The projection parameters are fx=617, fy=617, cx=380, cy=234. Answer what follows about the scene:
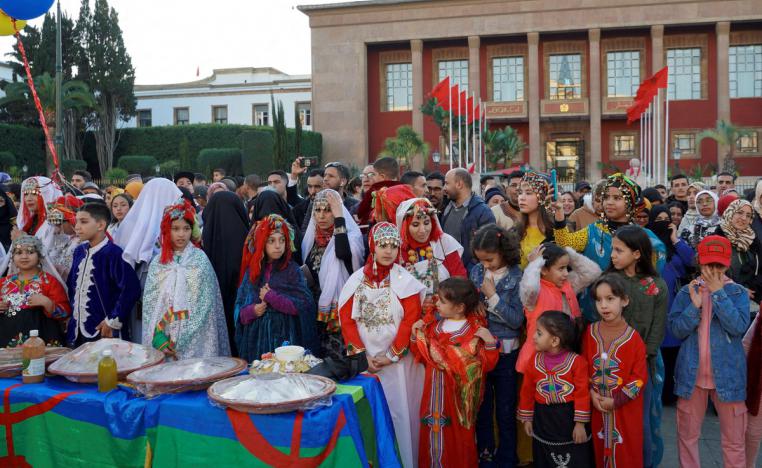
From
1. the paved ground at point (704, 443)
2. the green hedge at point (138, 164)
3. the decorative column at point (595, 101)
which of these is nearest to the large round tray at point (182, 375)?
the paved ground at point (704, 443)

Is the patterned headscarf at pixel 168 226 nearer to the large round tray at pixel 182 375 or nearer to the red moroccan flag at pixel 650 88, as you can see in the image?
the large round tray at pixel 182 375

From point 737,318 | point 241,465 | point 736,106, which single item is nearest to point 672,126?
point 736,106

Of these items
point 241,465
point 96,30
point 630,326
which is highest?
point 96,30

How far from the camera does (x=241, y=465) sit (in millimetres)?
3246

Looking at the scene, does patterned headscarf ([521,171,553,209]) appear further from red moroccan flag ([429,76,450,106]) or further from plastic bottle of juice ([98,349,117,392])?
red moroccan flag ([429,76,450,106])

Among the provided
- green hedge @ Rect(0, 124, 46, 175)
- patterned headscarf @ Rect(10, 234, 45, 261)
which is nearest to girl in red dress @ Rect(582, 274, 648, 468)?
patterned headscarf @ Rect(10, 234, 45, 261)

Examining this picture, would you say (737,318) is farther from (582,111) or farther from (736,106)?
(736,106)

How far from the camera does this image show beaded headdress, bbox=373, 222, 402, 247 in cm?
420

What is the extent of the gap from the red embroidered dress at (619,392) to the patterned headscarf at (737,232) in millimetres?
2401

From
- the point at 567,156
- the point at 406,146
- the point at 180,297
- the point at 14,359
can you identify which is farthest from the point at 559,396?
the point at 567,156

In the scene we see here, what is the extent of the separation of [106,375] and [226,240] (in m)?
2.01

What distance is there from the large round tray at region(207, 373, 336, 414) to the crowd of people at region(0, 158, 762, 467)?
0.43 m

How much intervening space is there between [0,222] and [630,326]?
24.9 feet

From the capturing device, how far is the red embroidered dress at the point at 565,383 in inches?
149
